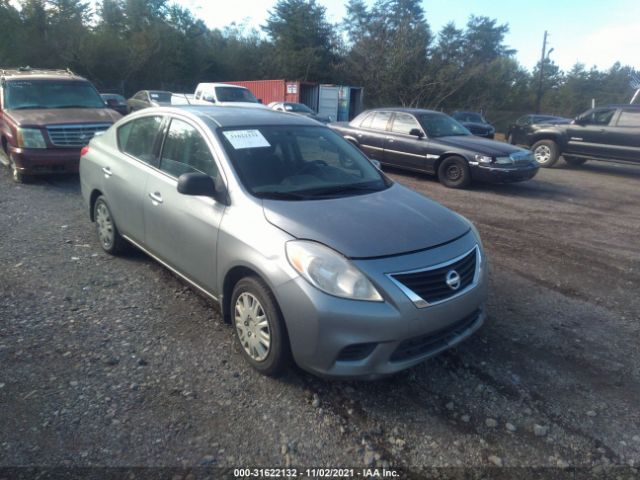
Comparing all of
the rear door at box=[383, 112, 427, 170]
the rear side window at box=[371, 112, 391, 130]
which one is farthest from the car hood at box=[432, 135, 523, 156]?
the rear side window at box=[371, 112, 391, 130]

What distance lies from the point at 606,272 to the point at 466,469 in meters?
3.85

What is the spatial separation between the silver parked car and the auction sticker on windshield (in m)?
0.01

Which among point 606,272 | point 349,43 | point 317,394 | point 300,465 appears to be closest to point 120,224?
Answer: point 317,394

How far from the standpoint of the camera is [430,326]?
2766 mm

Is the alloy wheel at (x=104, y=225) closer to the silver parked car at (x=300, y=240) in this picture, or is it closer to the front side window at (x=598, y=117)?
the silver parked car at (x=300, y=240)

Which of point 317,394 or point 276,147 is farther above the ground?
point 276,147

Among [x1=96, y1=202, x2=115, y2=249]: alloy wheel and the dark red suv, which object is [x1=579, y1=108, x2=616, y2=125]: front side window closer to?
the dark red suv

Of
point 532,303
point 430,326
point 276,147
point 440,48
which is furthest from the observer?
point 440,48

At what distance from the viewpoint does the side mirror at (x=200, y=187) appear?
3.21 m

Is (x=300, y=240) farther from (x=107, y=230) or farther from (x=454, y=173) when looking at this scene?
(x=454, y=173)

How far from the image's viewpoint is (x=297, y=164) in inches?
150

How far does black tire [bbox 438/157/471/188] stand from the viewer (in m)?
9.52

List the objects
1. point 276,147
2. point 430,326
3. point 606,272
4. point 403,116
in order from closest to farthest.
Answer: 1. point 430,326
2. point 276,147
3. point 606,272
4. point 403,116

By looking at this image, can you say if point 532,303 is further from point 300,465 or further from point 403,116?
point 403,116
